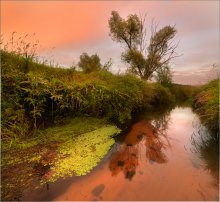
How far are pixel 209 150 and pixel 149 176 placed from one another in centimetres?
151

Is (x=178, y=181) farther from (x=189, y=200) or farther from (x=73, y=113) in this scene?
(x=73, y=113)

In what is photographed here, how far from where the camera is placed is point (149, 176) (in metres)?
3.18

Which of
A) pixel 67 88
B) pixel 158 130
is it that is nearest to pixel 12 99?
pixel 67 88

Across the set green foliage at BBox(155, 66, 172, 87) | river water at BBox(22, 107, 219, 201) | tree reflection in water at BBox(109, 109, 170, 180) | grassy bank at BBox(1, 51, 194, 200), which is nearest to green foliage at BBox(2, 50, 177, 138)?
grassy bank at BBox(1, 51, 194, 200)

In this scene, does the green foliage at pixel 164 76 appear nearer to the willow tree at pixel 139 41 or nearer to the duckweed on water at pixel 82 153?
the willow tree at pixel 139 41

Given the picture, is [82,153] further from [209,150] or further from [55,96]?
[209,150]

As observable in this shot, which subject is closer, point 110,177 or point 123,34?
point 110,177

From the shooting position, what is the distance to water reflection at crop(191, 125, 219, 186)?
10.9 ft

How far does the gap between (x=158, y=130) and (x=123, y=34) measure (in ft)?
43.8

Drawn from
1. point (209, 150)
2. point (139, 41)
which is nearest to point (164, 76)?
Answer: point (139, 41)

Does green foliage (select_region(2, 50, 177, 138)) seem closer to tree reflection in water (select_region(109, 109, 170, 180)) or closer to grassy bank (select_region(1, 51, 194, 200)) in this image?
grassy bank (select_region(1, 51, 194, 200))

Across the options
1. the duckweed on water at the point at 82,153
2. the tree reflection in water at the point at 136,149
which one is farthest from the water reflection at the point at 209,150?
the duckweed on water at the point at 82,153

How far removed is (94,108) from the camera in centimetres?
623

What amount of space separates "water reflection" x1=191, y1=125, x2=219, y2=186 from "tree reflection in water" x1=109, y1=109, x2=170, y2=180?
0.61 metres
